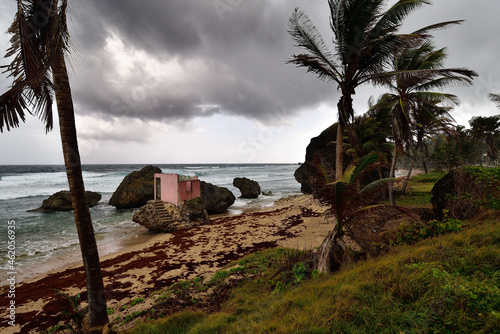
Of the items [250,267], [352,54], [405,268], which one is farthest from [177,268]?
[352,54]

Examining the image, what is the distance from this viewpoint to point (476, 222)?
4.92 meters

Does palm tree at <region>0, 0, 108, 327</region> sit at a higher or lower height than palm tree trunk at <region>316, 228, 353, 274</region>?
higher

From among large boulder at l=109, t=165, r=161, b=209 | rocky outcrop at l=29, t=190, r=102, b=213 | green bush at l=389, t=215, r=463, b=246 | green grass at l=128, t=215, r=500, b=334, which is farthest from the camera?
large boulder at l=109, t=165, r=161, b=209

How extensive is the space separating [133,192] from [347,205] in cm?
2323

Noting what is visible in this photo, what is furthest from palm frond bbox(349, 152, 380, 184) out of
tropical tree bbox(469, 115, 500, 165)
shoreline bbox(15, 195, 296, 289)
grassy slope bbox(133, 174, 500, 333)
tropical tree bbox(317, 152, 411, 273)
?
tropical tree bbox(469, 115, 500, 165)

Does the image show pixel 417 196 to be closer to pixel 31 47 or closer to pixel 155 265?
pixel 155 265

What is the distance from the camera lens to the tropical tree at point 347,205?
13.2 feet

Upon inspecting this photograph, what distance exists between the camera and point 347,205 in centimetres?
421

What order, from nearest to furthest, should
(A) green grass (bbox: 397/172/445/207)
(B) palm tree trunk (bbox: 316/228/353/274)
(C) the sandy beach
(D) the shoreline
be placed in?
(B) palm tree trunk (bbox: 316/228/353/274) < (C) the sandy beach < (D) the shoreline < (A) green grass (bbox: 397/172/445/207)

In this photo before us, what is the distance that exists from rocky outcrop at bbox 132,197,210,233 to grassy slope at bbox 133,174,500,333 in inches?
426

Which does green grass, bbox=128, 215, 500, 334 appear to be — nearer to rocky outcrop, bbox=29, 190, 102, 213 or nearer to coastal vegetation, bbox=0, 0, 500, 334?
coastal vegetation, bbox=0, 0, 500, 334

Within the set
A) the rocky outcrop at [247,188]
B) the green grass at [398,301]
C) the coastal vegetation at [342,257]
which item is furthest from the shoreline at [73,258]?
the rocky outcrop at [247,188]

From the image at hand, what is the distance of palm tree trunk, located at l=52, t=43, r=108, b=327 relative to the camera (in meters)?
3.35

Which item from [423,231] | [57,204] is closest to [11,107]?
[423,231]
